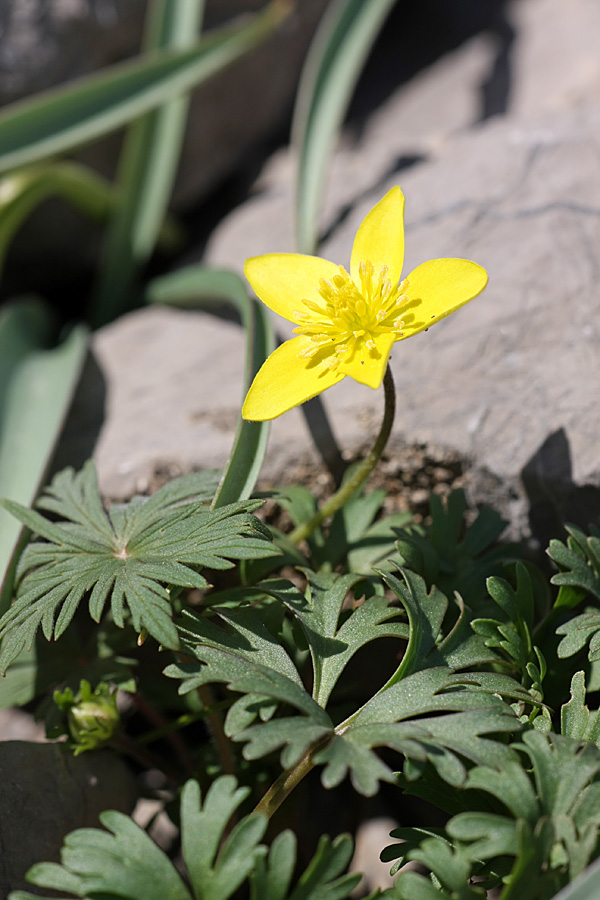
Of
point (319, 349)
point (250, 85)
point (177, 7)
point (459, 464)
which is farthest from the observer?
point (250, 85)

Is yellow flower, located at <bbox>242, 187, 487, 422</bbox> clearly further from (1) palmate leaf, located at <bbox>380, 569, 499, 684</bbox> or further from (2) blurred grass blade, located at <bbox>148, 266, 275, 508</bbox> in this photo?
(1) palmate leaf, located at <bbox>380, 569, 499, 684</bbox>

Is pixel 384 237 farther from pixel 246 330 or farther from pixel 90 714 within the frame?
pixel 90 714

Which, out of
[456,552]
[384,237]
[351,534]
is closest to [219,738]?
[351,534]

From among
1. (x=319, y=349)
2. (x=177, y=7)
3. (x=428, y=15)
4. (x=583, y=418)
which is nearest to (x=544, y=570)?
(x=583, y=418)

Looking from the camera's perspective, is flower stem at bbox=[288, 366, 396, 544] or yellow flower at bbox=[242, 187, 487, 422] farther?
flower stem at bbox=[288, 366, 396, 544]

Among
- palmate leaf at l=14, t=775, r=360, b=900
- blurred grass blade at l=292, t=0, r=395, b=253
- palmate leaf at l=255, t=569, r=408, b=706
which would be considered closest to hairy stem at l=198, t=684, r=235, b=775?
palmate leaf at l=255, t=569, r=408, b=706

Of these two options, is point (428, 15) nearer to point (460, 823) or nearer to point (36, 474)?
point (36, 474)

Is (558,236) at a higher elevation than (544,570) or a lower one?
higher
